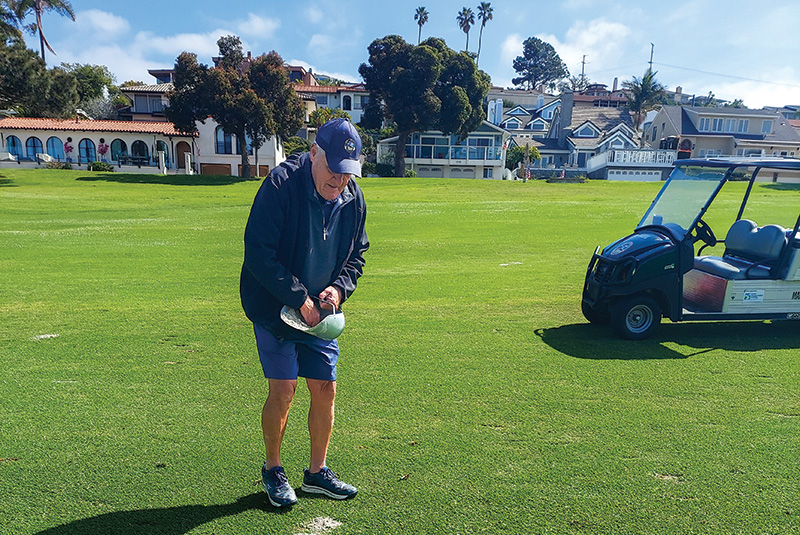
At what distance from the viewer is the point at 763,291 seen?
6691 millimetres

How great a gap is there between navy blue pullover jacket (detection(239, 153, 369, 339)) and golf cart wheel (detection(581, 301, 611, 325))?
4427 millimetres

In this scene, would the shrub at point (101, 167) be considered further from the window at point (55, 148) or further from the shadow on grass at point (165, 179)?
the window at point (55, 148)

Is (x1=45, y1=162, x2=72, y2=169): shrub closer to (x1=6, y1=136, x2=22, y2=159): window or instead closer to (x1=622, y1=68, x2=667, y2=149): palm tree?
(x1=6, y1=136, x2=22, y2=159): window

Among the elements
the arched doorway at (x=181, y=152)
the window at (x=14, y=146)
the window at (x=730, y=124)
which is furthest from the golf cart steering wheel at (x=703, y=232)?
the window at (x=730, y=124)

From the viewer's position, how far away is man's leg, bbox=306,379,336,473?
11.0 feet

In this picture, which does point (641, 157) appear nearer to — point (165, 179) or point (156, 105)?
point (165, 179)

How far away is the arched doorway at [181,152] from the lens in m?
50.2

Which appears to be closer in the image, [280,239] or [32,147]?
[280,239]

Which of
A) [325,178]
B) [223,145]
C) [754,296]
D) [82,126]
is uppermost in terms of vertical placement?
[82,126]

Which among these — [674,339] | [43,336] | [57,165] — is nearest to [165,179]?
[57,165]

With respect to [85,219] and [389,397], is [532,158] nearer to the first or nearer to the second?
[85,219]

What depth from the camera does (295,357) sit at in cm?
326

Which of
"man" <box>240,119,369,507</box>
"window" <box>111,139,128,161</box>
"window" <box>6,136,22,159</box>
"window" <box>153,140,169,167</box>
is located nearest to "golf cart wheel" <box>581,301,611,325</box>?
"man" <box>240,119,369,507</box>

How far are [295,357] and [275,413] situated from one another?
1.09ft
